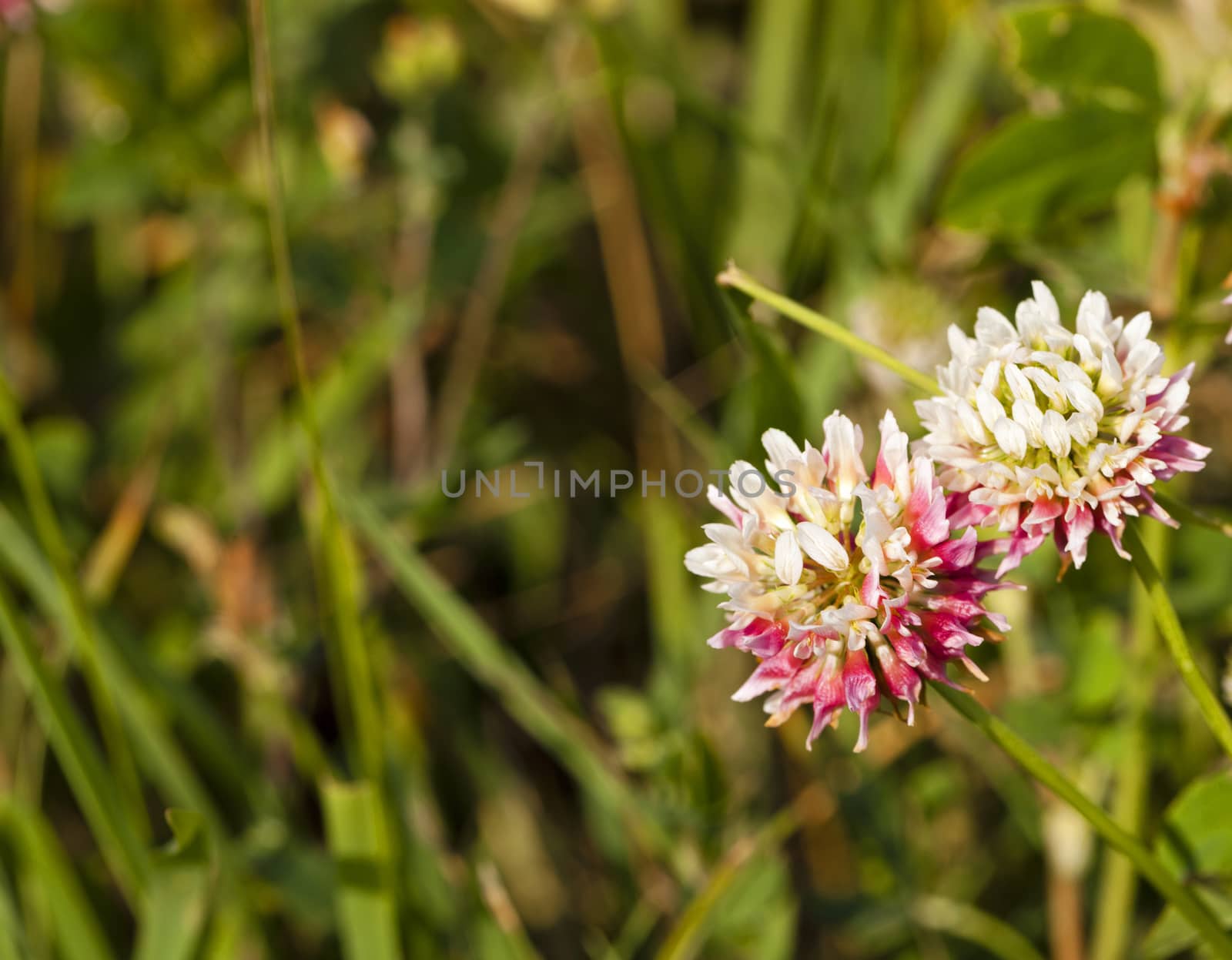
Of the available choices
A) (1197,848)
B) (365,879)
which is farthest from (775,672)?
(365,879)

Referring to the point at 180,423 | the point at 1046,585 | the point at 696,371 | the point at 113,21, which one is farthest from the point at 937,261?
the point at 113,21

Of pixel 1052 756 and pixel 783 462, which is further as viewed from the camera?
pixel 1052 756

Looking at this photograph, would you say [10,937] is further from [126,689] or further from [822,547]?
[822,547]

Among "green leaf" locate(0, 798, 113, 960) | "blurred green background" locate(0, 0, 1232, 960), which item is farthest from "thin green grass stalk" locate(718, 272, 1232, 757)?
"green leaf" locate(0, 798, 113, 960)

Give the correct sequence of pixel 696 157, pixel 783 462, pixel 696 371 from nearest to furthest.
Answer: pixel 783 462
pixel 696 371
pixel 696 157

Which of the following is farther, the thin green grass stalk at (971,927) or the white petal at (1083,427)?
the thin green grass stalk at (971,927)

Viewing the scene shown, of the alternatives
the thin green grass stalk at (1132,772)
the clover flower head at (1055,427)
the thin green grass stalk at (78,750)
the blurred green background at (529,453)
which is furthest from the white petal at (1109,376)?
the thin green grass stalk at (78,750)

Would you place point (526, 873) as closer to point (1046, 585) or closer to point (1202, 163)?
point (1046, 585)

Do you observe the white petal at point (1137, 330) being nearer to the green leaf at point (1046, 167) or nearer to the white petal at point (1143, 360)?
the white petal at point (1143, 360)
